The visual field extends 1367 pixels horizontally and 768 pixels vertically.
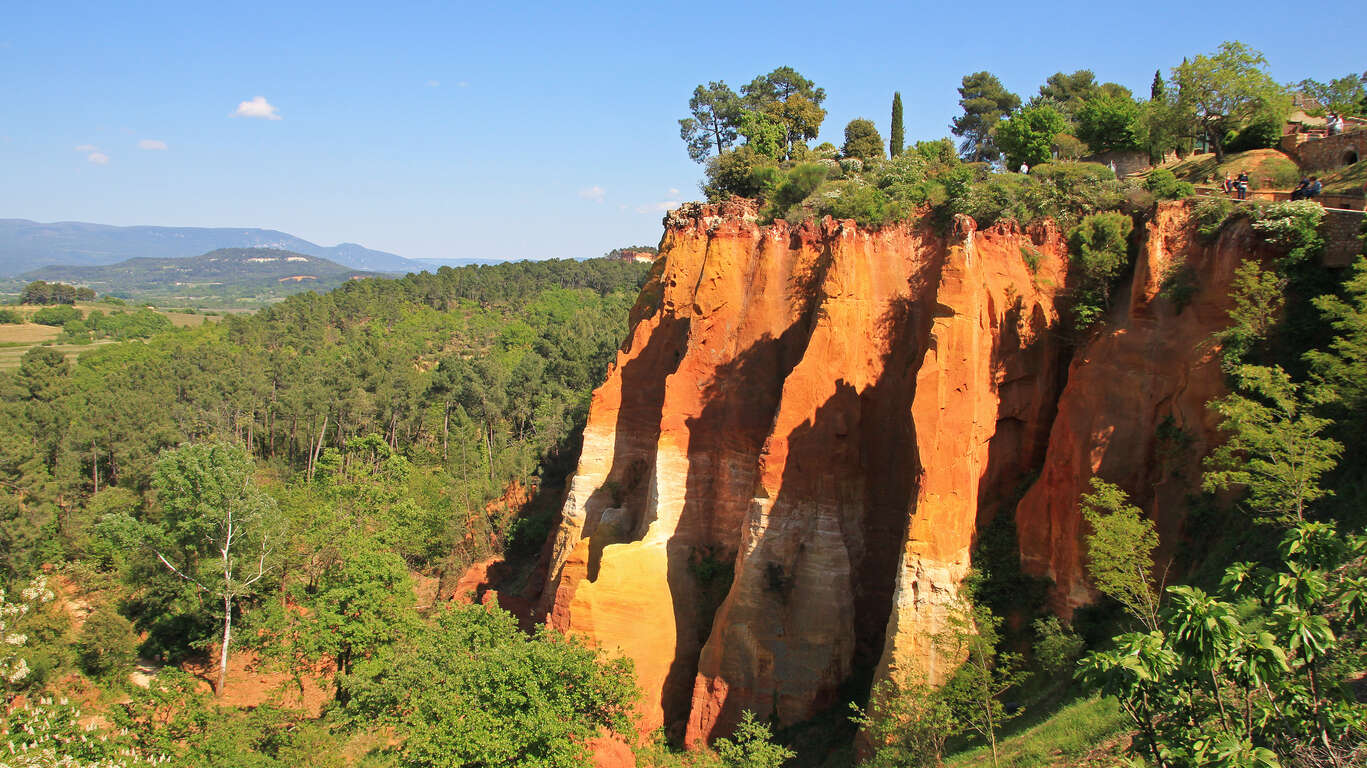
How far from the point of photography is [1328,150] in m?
21.8

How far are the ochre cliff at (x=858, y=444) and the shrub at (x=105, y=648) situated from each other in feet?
60.9

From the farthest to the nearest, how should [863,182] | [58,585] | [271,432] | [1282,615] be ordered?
[271,432] → [58,585] → [863,182] → [1282,615]

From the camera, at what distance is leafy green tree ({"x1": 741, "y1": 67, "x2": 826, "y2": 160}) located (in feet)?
154

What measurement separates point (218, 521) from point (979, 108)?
48.5 meters

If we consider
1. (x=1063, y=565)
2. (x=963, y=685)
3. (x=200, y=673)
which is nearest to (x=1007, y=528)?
(x=1063, y=565)

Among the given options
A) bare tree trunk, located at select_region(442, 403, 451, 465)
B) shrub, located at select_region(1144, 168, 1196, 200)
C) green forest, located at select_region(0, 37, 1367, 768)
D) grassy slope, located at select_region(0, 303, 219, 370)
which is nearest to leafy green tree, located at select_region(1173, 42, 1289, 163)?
green forest, located at select_region(0, 37, 1367, 768)

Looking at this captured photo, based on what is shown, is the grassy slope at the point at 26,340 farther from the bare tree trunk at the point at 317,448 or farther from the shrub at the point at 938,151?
the shrub at the point at 938,151

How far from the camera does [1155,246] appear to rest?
17.3 m

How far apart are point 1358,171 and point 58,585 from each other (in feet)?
159

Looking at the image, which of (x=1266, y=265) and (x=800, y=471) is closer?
(x=1266, y=265)

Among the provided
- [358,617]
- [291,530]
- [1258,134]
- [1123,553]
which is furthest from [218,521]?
[1258,134]

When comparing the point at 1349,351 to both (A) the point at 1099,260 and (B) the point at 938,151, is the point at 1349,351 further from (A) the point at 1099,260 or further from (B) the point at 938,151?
(B) the point at 938,151

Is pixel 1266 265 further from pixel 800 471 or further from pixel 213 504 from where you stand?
pixel 213 504

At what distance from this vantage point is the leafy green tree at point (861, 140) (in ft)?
145
